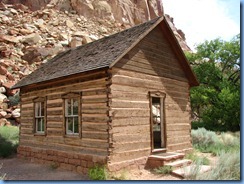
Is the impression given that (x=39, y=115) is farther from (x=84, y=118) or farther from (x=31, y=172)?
(x=84, y=118)

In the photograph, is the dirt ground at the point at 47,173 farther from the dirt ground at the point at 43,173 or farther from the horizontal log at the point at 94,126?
the horizontal log at the point at 94,126

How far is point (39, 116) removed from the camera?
41.8 ft

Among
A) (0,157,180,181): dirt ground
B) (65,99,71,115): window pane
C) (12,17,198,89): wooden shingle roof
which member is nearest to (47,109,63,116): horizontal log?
(65,99,71,115): window pane

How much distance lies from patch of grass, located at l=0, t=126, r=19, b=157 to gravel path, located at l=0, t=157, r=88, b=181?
1.60m

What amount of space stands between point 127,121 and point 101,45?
13.6 feet

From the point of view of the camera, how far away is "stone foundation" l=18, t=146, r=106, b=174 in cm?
958

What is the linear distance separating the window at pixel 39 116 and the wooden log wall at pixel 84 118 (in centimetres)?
24

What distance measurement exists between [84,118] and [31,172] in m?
3.04

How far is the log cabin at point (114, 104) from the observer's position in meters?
9.44

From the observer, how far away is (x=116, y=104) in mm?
9453

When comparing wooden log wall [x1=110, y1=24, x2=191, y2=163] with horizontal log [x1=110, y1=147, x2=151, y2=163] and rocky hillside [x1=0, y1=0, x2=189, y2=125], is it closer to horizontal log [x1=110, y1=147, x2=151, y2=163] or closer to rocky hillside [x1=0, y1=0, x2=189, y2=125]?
horizontal log [x1=110, y1=147, x2=151, y2=163]

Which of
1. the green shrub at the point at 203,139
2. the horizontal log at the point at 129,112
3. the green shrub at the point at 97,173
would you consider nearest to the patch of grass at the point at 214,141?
the green shrub at the point at 203,139

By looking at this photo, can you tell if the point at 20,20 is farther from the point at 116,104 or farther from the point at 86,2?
the point at 116,104

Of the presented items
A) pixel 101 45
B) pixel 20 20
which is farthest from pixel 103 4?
pixel 101 45
